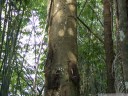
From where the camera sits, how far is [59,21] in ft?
7.22

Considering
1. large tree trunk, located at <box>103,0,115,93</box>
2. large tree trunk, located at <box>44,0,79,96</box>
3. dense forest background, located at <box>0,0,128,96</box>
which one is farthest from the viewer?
large tree trunk, located at <box>103,0,115,93</box>

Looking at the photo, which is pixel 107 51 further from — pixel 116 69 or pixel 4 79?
pixel 4 79

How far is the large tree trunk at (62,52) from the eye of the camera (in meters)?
1.96

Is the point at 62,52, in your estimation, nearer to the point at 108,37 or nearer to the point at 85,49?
the point at 108,37

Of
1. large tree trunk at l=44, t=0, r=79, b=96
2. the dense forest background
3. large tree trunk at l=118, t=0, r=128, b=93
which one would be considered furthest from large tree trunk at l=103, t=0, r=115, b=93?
large tree trunk at l=44, t=0, r=79, b=96

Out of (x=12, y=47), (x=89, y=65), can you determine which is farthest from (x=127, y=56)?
(x=89, y=65)

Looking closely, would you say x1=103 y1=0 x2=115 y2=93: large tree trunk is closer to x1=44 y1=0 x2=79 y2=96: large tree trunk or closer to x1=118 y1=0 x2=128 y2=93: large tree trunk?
x1=118 y1=0 x2=128 y2=93: large tree trunk

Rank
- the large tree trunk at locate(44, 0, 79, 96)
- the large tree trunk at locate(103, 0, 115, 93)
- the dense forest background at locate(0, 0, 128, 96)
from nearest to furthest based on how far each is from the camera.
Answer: the dense forest background at locate(0, 0, 128, 96) → the large tree trunk at locate(44, 0, 79, 96) → the large tree trunk at locate(103, 0, 115, 93)

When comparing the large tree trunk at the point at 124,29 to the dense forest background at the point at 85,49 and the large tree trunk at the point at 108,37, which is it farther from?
the large tree trunk at the point at 108,37

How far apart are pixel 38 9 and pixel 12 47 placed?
549cm

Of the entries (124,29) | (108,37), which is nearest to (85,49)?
(108,37)

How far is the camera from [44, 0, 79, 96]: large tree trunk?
196cm

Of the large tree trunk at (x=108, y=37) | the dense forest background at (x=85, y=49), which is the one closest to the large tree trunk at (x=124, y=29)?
the dense forest background at (x=85, y=49)

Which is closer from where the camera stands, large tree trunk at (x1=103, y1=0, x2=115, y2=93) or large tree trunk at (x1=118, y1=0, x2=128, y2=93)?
large tree trunk at (x1=118, y1=0, x2=128, y2=93)
